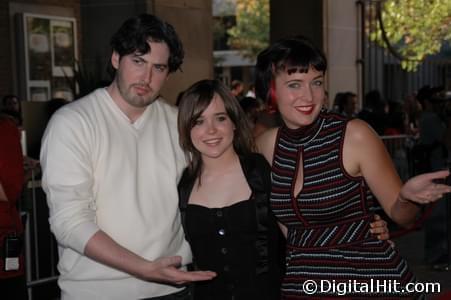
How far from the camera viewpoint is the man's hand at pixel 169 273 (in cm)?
281

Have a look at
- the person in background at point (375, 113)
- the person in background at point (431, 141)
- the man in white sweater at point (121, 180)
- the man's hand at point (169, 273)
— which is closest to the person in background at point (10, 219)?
the man in white sweater at point (121, 180)

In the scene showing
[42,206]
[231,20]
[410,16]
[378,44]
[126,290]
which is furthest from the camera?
[231,20]

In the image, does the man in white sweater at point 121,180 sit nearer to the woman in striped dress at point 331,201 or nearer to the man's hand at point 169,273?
the man's hand at point 169,273

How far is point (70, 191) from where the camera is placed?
300 cm

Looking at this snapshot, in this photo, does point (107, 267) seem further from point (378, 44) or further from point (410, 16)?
point (410, 16)

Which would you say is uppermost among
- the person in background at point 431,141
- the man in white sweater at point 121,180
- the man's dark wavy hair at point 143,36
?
the man's dark wavy hair at point 143,36

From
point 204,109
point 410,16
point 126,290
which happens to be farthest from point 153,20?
point 410,16

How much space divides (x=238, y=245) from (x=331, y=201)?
502 mm

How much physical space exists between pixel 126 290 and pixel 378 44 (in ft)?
36.5

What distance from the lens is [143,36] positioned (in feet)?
10.8

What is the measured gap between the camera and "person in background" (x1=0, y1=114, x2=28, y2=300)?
4551 mm

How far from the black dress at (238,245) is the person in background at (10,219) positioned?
1.60 metres

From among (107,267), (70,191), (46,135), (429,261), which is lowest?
(429,261)

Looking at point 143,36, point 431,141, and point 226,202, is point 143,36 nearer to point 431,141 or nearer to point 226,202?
point 226,202
